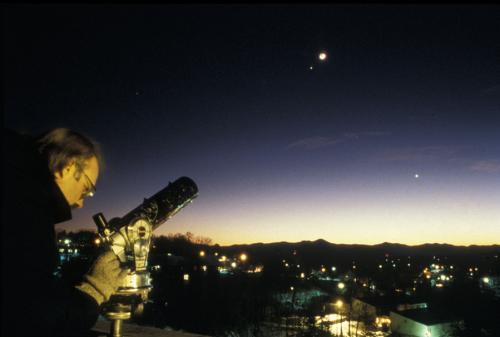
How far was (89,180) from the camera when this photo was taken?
217cm

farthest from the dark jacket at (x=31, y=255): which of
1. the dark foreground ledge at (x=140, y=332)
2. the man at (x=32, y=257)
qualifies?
the dark foreground ledge at (x=140, y=332)

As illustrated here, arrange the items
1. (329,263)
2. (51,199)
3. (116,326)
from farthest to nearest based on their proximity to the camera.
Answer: (329,263) → (116,326) → (51,199)

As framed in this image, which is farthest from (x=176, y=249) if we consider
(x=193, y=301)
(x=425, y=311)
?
(x=425, y=311)

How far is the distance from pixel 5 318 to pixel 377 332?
50746 millimetres

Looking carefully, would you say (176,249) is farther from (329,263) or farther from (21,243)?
(21,243)

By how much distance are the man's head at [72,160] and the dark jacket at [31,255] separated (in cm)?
45

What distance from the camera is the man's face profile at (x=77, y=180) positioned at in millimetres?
1995

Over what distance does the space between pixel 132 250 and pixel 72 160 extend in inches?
51.2

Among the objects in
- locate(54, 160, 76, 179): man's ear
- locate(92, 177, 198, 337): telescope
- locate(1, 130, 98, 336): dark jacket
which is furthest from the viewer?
locate(92, 177, 198, 337): telescope

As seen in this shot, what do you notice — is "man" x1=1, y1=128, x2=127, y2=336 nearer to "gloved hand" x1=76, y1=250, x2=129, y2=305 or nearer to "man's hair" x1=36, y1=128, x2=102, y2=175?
"gloved hand" x1=76, y1=250, x2=129, y2=305

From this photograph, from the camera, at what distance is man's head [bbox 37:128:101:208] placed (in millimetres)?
1899

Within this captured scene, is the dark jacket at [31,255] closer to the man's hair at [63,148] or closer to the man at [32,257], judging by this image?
the man at [32,257]

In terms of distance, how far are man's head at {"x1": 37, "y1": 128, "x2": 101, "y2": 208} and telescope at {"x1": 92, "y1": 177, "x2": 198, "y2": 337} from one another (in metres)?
0.74

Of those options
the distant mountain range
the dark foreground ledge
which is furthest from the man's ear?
the distant mountain range
